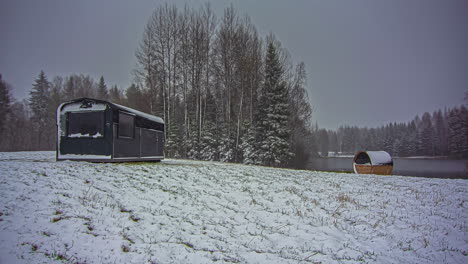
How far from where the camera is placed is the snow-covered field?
330 centimetres

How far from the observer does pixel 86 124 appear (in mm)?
9430

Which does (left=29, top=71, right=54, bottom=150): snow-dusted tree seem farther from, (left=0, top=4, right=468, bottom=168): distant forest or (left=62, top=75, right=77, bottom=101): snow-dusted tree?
(left=0, top=4, right=468, bottom=168): distant forest

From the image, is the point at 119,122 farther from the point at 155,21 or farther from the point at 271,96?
the point at 155,21

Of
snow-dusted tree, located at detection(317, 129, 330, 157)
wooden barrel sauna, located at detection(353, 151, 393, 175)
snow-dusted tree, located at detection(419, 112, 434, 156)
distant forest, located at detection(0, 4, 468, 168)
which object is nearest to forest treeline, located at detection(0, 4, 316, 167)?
distant forest, located at detection(0, 4, 468, 168)

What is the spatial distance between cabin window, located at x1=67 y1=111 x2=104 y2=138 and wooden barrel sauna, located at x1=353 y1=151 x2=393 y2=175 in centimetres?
1507

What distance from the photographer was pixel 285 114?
20.4 metres

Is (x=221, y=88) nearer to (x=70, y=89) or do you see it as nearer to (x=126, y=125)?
(x=126, y=125)

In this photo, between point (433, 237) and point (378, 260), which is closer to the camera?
point (378, 260)

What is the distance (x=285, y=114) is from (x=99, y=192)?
57.0 ft

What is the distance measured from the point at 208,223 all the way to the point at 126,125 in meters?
7.50

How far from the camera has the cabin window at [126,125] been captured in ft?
31.9

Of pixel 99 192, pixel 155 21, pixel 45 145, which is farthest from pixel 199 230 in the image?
pixel 45 145

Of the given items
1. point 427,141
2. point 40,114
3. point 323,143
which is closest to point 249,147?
point 40,114

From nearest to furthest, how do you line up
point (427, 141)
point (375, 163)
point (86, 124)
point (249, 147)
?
1. point (86, 124)
2. point (375, 163)
3. point (249, 147)
4. point (427, 141)
